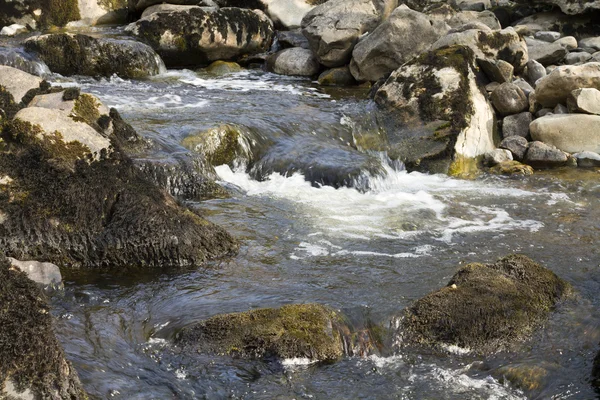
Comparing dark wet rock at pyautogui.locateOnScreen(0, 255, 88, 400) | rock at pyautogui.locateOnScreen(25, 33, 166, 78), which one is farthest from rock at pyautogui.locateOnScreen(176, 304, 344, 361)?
rock at pyautogui.locateOnScreen(25, 33, 166, 78)

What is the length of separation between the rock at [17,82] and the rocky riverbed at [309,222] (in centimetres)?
3

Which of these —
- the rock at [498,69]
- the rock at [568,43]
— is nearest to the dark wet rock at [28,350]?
the rock at [498,69]

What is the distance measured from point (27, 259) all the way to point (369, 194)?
4.83m

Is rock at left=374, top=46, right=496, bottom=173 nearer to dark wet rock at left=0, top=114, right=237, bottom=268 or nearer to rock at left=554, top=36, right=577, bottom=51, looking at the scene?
rock at left=554, top=36, right=577, bottom=51

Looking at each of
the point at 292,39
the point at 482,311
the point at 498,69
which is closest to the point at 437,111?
the point at 498,69

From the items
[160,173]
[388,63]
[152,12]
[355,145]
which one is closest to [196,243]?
[160,173]

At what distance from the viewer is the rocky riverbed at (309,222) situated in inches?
207

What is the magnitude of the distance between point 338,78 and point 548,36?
16.4 ft

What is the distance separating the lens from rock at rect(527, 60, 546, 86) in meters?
14.1

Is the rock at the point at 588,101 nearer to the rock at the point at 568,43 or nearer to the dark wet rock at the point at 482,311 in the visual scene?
the rock at the point at 568,43

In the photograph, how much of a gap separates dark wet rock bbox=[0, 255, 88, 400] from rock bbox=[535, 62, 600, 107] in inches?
402

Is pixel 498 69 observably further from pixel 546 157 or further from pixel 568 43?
pixel 568 43

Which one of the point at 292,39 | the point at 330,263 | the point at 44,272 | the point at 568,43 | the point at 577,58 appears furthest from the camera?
the point at 292,39

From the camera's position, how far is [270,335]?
540cm
